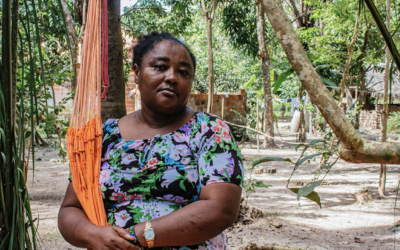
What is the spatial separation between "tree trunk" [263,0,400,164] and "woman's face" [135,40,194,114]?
358mm

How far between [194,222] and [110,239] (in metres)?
0.26

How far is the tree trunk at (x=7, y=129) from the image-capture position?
104cm

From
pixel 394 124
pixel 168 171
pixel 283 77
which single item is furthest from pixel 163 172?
pixel 394 124

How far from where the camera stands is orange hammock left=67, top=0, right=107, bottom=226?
1.16 m

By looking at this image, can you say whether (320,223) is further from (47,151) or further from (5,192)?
(47,151)

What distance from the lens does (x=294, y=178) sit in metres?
5.29

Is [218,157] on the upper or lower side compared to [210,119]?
lower

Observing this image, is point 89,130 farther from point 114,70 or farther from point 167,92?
point 114,70

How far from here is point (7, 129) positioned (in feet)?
3.45

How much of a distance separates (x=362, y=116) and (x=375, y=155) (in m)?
17.8

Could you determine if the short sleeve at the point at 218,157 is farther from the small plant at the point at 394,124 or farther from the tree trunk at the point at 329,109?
the small plant at the point at 394,124

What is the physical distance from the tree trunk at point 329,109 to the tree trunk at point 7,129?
2.71 ft

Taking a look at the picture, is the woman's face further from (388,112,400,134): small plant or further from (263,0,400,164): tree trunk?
(388,112,400,134): small plant

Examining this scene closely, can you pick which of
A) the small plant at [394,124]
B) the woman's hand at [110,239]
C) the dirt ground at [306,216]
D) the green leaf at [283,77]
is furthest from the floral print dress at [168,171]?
the small plant at [394,124]
